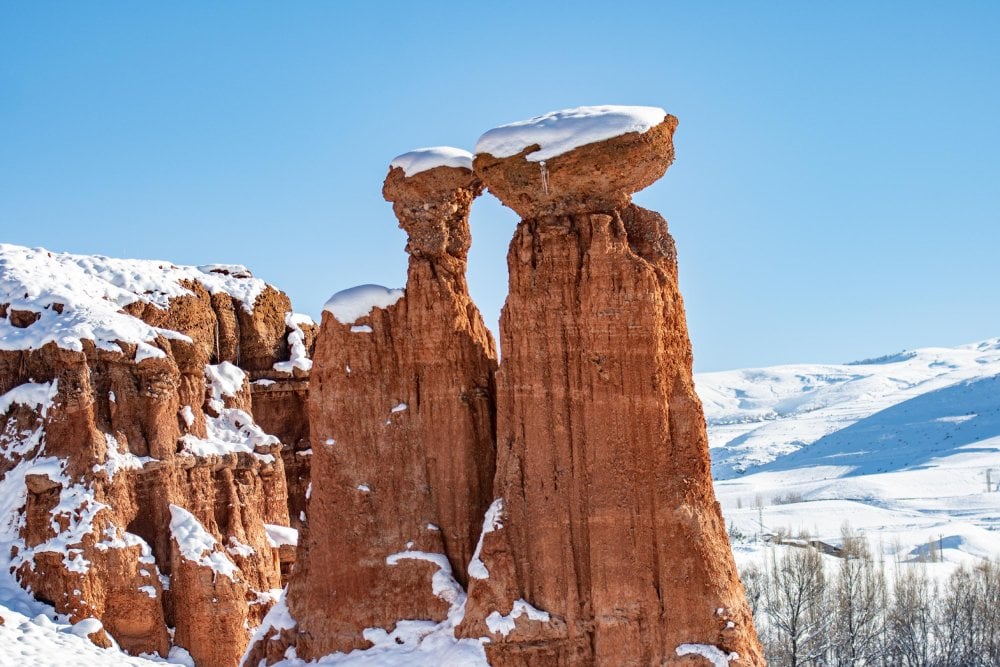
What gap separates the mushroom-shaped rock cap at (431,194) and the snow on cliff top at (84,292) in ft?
62.6

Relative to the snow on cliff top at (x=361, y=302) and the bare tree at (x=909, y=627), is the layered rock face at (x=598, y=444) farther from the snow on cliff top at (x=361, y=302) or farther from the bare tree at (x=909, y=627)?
the bare tree at (x=909, y=627)

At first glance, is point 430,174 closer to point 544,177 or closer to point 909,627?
point 544,177

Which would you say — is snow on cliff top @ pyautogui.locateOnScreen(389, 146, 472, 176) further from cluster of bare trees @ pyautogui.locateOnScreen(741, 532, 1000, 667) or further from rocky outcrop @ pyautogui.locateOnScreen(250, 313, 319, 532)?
cluster of bare trees @ pyautogui.locateOnScreen(741, 532, 1000, 667)

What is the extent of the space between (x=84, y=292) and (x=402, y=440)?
24.3 meters

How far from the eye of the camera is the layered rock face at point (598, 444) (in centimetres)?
2422

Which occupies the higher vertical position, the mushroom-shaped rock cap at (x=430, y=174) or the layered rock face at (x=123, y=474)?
the mushroom-shaped rock cap at (x=430, y=174)

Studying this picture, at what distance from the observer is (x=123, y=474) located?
4322 cm

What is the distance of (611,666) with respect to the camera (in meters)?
24.3

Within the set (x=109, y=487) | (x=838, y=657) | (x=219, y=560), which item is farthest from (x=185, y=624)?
(x=838, y=657)

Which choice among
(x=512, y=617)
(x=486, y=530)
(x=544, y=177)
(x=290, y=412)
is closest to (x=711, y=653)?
(x=512, y=617)

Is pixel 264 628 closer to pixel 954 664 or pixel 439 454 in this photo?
pixel 439 454

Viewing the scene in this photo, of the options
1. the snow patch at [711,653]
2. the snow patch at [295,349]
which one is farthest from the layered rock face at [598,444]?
the snow patch at [295,349]

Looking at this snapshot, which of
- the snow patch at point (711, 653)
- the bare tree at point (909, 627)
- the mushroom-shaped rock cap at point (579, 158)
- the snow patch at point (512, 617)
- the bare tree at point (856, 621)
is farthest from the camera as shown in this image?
the bare tree at point (909, 627)

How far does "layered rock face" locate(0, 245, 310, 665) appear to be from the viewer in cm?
4153
